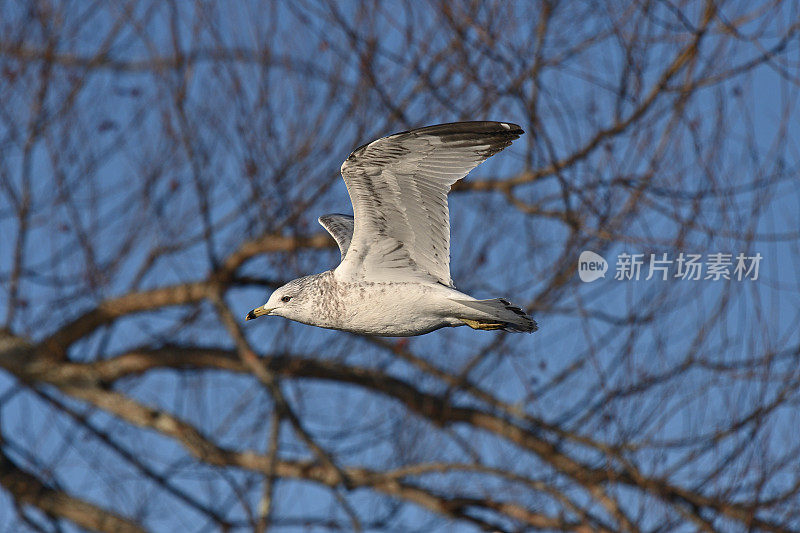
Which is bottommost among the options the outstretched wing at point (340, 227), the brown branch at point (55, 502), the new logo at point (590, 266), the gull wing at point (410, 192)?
the brown branch at point (55, 502)

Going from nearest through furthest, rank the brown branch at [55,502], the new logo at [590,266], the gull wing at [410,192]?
the gull wing at [410,192]
the new logo at [590,266]
the brown branch at [55,502]

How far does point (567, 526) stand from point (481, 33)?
11.9ft

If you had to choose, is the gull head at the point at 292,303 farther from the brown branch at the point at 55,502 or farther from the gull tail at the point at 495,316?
the brown branch at the point at 55,502

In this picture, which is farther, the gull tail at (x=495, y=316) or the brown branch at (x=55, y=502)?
the brown branch at (x=55, y=502)

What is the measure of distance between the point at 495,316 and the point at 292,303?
828 millimetres

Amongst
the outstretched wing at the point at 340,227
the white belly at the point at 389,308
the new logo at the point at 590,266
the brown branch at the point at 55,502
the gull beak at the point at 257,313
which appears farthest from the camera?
the brown branch at the point at 55,502

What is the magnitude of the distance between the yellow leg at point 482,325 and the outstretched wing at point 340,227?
738 mm

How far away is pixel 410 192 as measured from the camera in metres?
3.29

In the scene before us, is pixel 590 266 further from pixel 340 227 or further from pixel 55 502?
pixel 55 502

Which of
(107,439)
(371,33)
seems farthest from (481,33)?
(107,439)

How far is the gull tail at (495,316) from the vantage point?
3.18m

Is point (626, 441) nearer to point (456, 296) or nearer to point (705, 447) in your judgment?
point (705, 447)

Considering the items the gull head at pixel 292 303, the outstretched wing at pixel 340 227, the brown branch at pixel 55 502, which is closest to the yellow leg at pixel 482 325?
the gull head at pixel 292 303

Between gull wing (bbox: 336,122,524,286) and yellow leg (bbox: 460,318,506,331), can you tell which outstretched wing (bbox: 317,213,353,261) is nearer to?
gull wing (bbox: 336,122,524,286)
